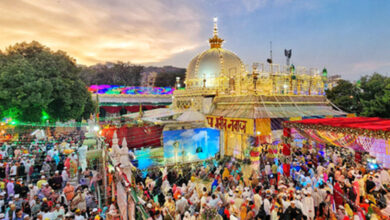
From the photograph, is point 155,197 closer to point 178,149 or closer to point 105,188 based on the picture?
point 105,188

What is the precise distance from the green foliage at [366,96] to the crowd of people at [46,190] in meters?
18.4

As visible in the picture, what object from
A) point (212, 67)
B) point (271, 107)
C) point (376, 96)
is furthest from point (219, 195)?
point (376, 96)

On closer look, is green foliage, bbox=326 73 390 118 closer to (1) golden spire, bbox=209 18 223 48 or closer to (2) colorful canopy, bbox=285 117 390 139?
(2) colorful canopy, bbox=285 117 390 139

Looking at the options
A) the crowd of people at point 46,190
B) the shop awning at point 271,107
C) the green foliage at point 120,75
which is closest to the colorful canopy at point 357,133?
the shop awning at point 271,107

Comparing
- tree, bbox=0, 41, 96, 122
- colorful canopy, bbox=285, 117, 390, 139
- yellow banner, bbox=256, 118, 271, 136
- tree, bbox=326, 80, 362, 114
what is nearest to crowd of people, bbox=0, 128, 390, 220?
yellow banner, bbox=256, 118, 271, 136

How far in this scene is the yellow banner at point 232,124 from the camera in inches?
471

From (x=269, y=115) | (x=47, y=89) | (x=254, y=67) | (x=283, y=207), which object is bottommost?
(x=283, y=207)

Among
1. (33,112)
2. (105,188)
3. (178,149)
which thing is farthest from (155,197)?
(33,112)

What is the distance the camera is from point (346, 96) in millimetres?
19750

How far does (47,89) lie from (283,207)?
1539cm

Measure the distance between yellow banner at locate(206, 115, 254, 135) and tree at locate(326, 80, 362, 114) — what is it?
12.7 metres

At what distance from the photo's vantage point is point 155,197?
9.33m

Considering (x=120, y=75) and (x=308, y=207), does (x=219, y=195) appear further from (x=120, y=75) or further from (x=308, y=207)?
(x=120, y=75)

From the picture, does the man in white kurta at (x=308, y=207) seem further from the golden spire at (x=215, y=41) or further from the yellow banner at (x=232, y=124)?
the golden spire at (x=215, y=41)
